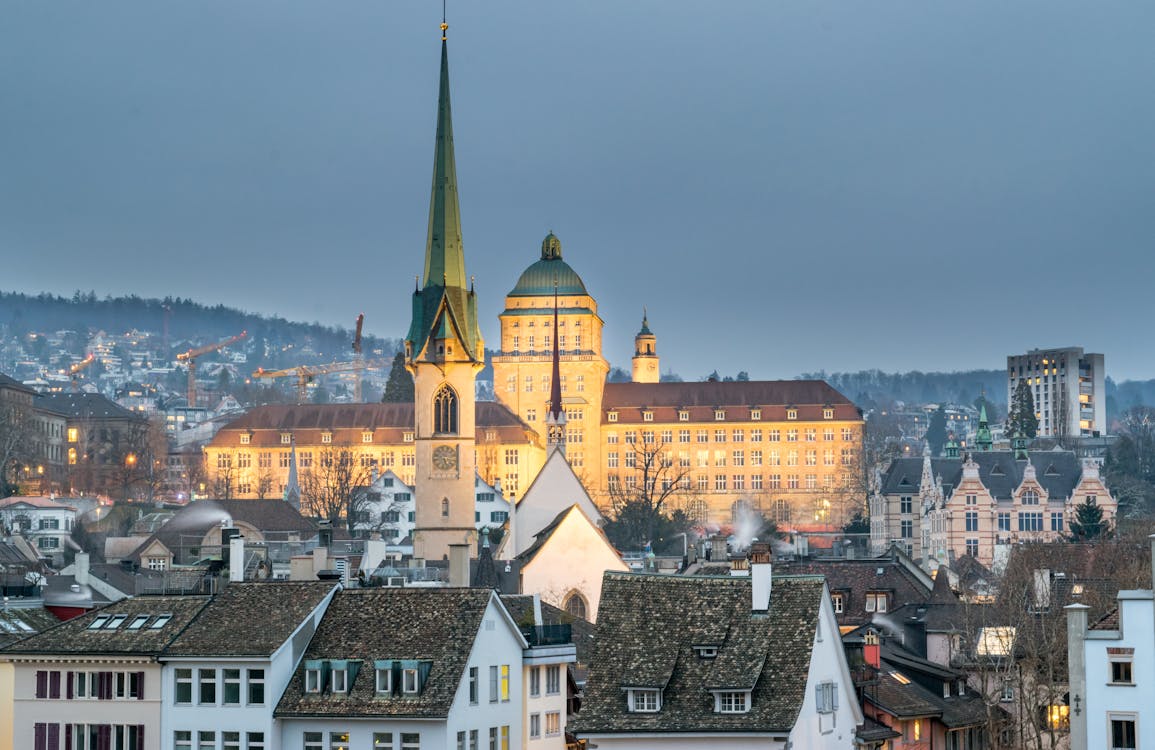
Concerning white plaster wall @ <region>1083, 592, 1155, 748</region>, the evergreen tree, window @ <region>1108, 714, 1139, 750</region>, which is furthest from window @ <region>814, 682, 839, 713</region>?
the evergreen tree

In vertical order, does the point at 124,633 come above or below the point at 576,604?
above

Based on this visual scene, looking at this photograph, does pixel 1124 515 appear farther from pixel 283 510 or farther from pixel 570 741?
pixel 570 741

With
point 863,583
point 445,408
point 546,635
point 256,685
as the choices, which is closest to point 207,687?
point 256,685

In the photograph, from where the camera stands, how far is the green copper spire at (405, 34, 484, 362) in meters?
145

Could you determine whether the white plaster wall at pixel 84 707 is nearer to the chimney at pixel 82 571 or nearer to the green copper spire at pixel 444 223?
the chimney at pixel 82 571

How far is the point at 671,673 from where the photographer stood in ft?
176

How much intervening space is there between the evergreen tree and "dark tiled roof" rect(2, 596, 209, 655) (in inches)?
3555

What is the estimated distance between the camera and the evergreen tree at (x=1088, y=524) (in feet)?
A: 481

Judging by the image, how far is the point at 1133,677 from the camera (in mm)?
55438

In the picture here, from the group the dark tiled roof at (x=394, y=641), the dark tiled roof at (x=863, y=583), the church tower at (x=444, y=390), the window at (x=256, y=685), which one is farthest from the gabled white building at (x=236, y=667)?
the church tower at (x=444, y=390)

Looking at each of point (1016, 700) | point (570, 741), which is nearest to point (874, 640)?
point (1016, 700)

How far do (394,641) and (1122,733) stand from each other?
16.6m

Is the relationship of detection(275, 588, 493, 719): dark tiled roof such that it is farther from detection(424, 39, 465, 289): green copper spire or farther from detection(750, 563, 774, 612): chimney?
detection(424, 39, 465, 289): green copper spire

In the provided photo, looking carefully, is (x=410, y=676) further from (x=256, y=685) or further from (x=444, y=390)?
(x=444, y=390)
